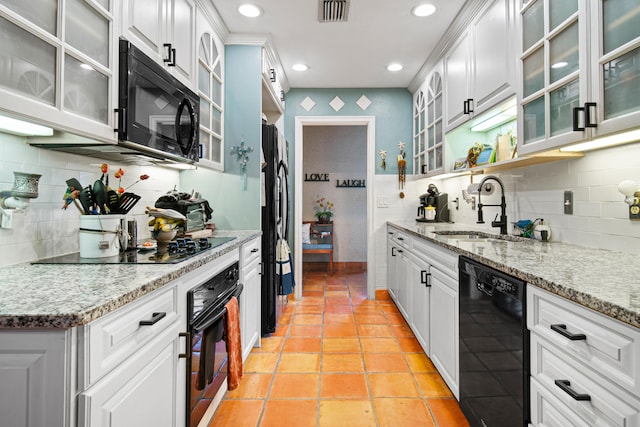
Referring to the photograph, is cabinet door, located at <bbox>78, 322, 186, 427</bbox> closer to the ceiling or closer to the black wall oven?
the black wall oven

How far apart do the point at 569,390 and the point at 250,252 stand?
1858 mm

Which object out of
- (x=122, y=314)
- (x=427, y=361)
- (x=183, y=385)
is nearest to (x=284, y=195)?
(x=427, y=361)

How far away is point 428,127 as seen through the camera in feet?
11.1

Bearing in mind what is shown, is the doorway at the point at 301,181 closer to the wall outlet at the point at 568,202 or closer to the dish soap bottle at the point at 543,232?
the dish soap bottle at the point at 543,232

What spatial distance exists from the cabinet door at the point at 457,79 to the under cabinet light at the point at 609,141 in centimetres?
92

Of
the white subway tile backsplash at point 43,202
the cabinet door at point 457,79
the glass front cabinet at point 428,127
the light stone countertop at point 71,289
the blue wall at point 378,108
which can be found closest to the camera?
the light stone countertop at point 71,289

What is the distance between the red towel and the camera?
5.57 ft

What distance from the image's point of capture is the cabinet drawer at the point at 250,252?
218 cm

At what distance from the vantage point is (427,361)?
2.38 metres

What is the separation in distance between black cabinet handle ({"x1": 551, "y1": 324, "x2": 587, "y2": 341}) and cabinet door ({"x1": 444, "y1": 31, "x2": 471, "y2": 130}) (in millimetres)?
1784

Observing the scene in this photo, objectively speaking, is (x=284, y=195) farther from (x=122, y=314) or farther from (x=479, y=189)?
(x=122, y=314)

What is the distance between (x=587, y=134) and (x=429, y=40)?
1.94m

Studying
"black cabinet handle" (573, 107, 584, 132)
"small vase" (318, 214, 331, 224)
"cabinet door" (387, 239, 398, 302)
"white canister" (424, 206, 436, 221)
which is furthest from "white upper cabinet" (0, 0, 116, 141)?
"small vase" (318, 214, 331, 224)

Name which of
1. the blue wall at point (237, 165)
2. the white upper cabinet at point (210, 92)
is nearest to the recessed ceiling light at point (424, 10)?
the blue wall at point (237, 165)
